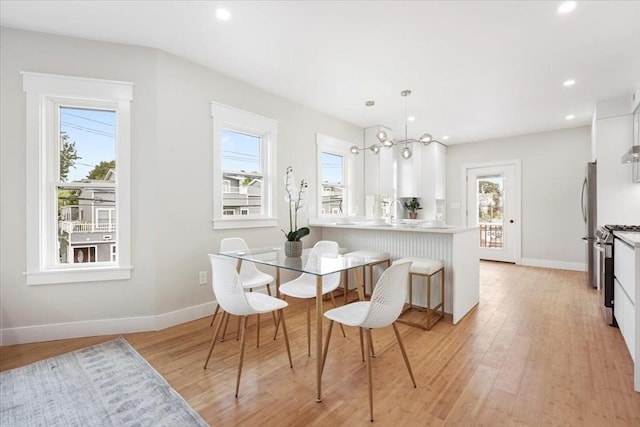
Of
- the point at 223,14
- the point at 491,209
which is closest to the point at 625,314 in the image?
the point at 223,14

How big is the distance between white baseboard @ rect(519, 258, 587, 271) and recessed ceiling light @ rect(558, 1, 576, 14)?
482cm

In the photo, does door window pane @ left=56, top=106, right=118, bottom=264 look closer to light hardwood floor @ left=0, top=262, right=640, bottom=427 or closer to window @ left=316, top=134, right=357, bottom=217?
light hardwood floor @ left=0, top=262, right=640, bottom=427

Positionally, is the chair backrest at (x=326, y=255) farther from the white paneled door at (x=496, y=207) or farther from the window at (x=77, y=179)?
the white paneled door at (x=496, y=207)

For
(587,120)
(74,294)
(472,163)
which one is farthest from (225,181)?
(587,120)

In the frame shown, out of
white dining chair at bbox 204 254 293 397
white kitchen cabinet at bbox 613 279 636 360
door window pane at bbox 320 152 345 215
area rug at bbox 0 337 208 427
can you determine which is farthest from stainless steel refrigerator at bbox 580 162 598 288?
area rug at bbox 0 337 208 427

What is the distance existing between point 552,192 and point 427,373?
17.8ft

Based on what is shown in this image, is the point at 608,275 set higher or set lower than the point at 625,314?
higher

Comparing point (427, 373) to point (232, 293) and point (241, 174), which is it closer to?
point (232, 293)

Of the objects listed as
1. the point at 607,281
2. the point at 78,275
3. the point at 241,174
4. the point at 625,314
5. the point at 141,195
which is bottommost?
the point at 625,314

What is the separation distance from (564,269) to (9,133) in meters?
8.02

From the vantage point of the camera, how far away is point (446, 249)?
10.8ft

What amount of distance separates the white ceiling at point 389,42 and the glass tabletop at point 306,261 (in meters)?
1.95

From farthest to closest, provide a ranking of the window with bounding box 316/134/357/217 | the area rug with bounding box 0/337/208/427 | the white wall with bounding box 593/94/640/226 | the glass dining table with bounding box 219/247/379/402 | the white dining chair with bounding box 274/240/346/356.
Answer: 1. the window with bounding box 316/134/357/217
2. the white wall with bounding box 593/94/640/226
3. the white dining chair with bounding box 274/240/346/356
4. the glass dining table with bounding box 219/247/379/402
5. the area rug with bounding box 0/337/208/427

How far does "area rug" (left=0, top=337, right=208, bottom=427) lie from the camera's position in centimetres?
167
